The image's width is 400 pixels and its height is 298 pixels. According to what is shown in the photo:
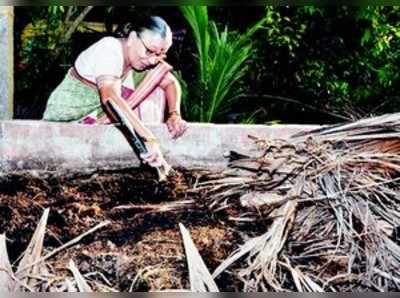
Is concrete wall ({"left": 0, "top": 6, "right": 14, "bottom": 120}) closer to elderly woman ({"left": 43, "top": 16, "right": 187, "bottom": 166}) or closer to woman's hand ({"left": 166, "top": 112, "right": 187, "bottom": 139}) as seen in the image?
elderly woman ({"left": 43, "top": 16, "right": 187, "bottom": 166})

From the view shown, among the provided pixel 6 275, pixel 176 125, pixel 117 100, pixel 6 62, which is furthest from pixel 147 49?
pixel 6 275

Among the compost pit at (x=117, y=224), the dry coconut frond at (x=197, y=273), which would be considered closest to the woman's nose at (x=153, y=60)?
the compost pit at (x=117, y=224)

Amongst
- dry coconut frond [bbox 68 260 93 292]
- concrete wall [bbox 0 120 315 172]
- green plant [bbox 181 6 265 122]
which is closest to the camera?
dry coconut frond [bbox 68 260 93 292]

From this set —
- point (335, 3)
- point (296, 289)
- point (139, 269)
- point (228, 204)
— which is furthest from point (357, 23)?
point (139, 269)

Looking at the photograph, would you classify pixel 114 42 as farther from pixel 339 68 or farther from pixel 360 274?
pixel 360 274

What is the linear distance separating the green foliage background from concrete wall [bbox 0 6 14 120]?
0.05 meters

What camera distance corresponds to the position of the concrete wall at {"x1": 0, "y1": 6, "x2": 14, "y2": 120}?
3918mm

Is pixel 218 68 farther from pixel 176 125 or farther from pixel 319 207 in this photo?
pixel 319 207

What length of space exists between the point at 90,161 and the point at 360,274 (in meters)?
1.52

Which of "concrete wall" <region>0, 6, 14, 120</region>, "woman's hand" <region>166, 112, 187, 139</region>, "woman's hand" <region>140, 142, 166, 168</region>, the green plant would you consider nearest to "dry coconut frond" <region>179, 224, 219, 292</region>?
"woman's hand" <region>140, 142, 166, 168</region>

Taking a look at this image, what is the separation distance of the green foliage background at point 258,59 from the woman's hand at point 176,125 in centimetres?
7

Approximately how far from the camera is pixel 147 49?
13.0ft

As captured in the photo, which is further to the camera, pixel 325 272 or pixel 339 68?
pixel 339 68

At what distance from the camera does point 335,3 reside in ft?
13.2
